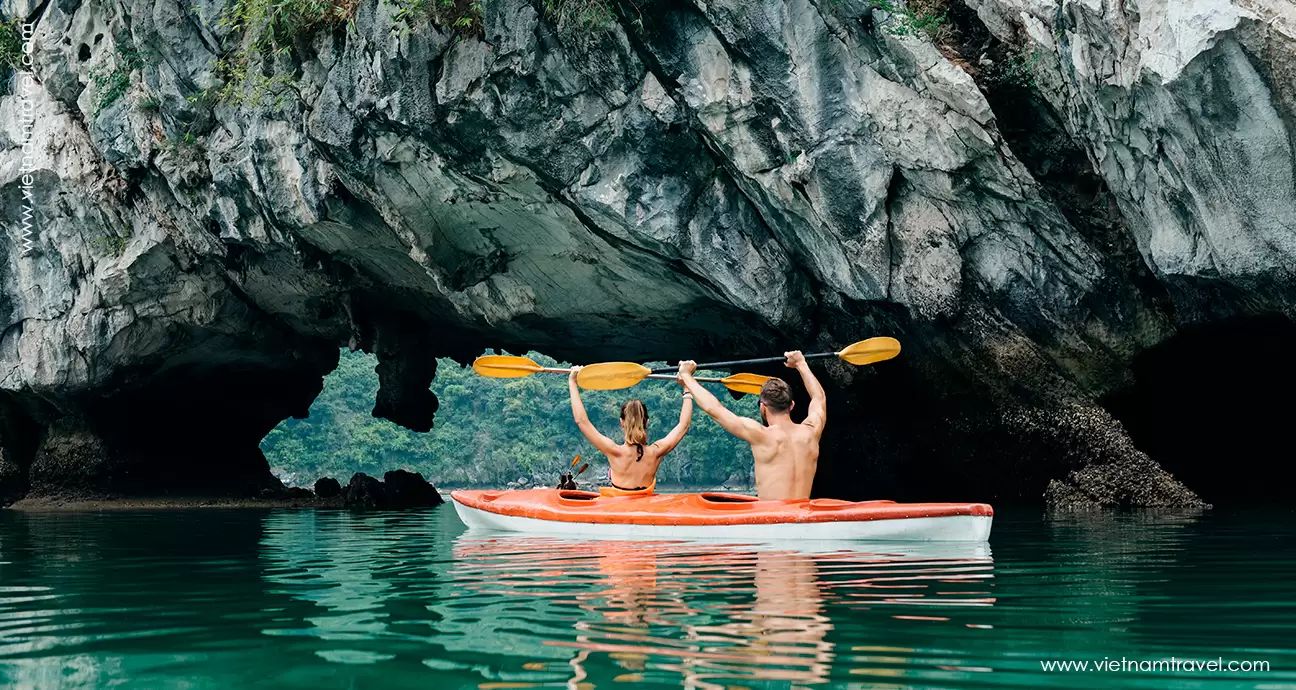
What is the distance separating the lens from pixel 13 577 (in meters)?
6.47

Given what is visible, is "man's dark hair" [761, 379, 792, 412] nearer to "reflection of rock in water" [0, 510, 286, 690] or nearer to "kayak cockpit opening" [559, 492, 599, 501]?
"kayak cockpit opening" [559, 492, 599, 501]

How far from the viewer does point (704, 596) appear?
4.66 metres

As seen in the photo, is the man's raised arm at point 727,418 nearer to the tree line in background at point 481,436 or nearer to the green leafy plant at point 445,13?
the green leafy plant at point 445,13

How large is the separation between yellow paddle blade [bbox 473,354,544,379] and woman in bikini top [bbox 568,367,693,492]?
51.3 inches

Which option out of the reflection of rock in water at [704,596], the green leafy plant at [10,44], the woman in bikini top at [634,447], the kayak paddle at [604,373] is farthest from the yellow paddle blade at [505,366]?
the green leafy plant at [10,44]

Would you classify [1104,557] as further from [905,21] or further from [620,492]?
[905,21]

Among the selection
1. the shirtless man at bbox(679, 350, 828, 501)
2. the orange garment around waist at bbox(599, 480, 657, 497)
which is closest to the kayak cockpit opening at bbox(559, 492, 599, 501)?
the orange garment around waist at bbox(599, 480, 657, 497)

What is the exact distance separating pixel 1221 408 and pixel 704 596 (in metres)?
9.87

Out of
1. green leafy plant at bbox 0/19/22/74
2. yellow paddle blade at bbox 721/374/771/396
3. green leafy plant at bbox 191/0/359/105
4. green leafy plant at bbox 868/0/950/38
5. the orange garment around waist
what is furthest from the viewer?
green leafy plant at bbox 0/19/22/74

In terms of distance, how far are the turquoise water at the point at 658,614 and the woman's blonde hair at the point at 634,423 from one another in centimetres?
126

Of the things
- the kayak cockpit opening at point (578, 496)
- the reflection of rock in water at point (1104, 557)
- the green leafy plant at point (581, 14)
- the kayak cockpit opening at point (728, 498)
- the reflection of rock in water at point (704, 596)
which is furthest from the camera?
the green leafy plant at point (581, 14)

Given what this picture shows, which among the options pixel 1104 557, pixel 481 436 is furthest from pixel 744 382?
pixel 481 436

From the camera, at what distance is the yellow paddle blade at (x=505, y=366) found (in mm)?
10266

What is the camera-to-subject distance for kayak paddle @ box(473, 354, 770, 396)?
963 centimetres
